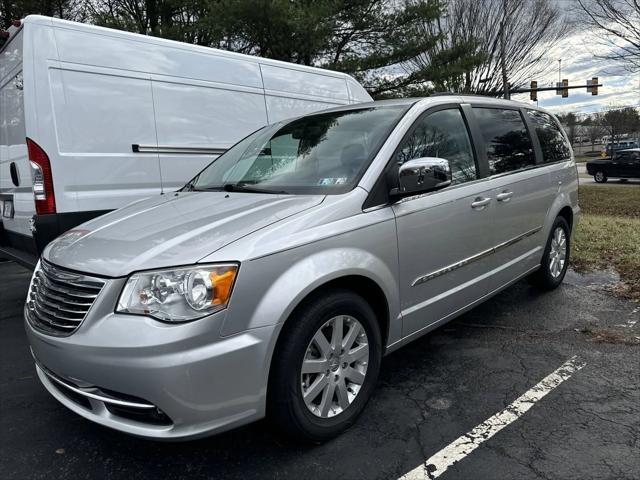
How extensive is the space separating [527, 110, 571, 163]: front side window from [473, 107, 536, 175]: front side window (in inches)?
11.4

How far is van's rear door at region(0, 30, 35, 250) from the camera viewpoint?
14.4 ft

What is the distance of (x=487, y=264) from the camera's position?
12.0 ft

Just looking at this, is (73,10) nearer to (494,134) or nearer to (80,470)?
(494,134)

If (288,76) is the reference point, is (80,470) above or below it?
below

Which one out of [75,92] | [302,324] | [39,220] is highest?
[75,92]

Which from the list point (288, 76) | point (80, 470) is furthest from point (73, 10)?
point (80, 470)

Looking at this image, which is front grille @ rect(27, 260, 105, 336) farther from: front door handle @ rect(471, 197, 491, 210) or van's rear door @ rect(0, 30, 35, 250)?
front door handle @ rect(471, 197, 491, 210)

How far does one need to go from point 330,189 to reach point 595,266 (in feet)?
14.5

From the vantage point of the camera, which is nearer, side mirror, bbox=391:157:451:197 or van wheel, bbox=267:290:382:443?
van wheel, bbox=267:290:382:443

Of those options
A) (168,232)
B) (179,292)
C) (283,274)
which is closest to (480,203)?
(283,274)

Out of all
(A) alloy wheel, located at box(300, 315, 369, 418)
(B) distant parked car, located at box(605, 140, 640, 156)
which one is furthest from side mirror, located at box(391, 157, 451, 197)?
(B) distant parked car, located at box(605, 140, 640, 156)

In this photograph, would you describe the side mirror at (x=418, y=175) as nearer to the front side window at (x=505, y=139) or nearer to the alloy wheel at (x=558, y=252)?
the front side window at (x=505, y=139)

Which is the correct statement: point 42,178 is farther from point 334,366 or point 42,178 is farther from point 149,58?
point 334,366

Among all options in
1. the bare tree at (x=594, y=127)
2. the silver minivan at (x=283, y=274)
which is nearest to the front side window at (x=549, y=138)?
the silver minivan at (x=283, y=274)
